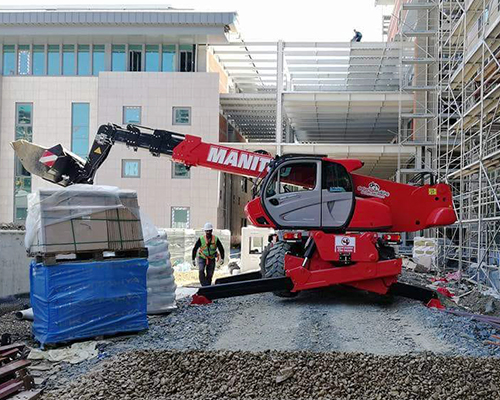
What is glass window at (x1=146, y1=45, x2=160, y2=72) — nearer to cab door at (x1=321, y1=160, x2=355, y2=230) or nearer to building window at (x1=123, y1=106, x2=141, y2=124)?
building window at (x1=123, y1=106, x2=141, y2=124)

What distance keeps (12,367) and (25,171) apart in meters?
25.6

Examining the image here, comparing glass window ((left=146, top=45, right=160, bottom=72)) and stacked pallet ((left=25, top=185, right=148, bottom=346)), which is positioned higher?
glass window ((left=146, top=45, right=160, bottom=72))

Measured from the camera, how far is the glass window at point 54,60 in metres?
29.9

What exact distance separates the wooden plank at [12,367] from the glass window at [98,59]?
2554 centimetres

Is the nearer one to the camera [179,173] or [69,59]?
[179,173]

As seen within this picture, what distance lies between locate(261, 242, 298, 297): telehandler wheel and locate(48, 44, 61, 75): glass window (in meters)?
23.0

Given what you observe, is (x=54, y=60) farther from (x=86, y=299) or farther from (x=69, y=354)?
(x=69, y=354)

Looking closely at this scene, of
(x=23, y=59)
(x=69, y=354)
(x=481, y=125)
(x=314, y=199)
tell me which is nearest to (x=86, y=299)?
(x=69, y=354)

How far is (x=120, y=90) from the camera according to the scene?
28594mm

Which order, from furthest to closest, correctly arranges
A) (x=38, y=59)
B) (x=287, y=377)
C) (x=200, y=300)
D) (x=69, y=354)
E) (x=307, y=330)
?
1. (x=38, y=59)
2. (x=200, y=300)
3. (x=307, y=330)
4. (x=69, y=354)
5. (x=287, y=377)

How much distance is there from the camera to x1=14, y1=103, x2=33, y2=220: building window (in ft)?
97.2

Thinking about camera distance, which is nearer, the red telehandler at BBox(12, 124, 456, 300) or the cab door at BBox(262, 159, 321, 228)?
the red telehandler at BBox(12, 124, 456, 300)

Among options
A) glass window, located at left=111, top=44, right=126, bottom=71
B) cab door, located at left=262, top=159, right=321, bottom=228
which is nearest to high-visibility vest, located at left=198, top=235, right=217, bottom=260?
cab door, located at left=262, top=159, right=321, bottom=228

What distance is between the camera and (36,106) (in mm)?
29578
